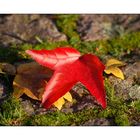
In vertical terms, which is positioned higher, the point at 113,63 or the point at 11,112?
the point at 113,63

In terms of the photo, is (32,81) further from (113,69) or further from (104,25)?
(104,25)

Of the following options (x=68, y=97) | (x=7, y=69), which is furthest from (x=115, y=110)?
(x=7, y=69)

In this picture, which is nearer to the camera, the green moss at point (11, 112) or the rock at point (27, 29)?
the green moss at point (11, 112)

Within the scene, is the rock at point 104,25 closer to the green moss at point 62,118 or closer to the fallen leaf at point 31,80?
the fallen leaf at point 31,80

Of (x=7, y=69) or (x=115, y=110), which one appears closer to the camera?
(x=115, y=110)

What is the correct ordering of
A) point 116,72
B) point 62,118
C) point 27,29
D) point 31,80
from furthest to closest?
point 27,29 < point 116,72 < point 31,80 < point 62,118

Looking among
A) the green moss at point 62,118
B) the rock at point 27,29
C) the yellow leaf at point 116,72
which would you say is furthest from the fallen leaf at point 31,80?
the rock at point 27,29

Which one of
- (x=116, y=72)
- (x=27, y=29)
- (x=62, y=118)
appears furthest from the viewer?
(x=27, y=29)
